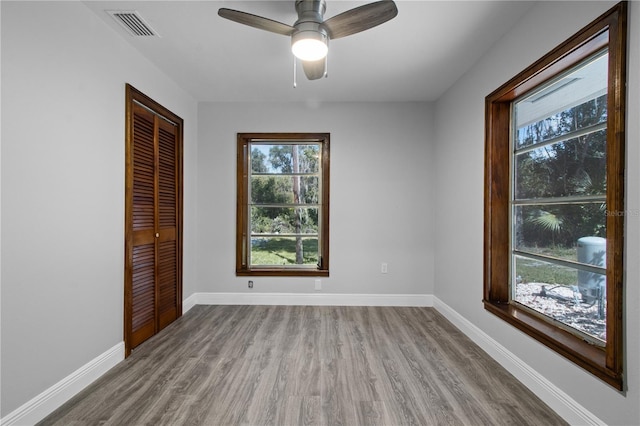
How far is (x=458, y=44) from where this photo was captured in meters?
2.54

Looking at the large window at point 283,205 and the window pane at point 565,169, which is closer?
the window pane at point 565,169

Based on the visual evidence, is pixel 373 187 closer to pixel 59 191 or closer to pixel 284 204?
pixel 284 204

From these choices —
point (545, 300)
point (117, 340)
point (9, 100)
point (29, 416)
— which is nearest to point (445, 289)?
point (545, 300)

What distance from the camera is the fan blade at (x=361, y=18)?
171cm

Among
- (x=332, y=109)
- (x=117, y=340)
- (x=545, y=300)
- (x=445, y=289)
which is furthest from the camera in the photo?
(x=332, y=109)

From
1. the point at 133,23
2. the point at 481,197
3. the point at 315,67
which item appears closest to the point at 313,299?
the point at 481,197

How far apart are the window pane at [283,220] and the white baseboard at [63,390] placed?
203cm

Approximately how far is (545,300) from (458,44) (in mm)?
2119

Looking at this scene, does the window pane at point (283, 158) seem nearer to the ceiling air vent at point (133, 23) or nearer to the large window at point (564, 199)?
the ceiling air vent at point (133, 23)

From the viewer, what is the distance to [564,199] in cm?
199

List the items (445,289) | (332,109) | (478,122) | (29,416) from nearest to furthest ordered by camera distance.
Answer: (29,416) < (478,122) < (445,289) < (332,109)

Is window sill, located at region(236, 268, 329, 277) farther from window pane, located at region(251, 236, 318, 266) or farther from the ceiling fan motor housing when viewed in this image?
the ceiling fan motor housing

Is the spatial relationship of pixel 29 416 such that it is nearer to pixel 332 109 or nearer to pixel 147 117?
pixel 147 117

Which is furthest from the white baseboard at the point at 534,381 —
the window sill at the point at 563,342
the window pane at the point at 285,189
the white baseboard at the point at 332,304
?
the window pane at the point at 285,189
